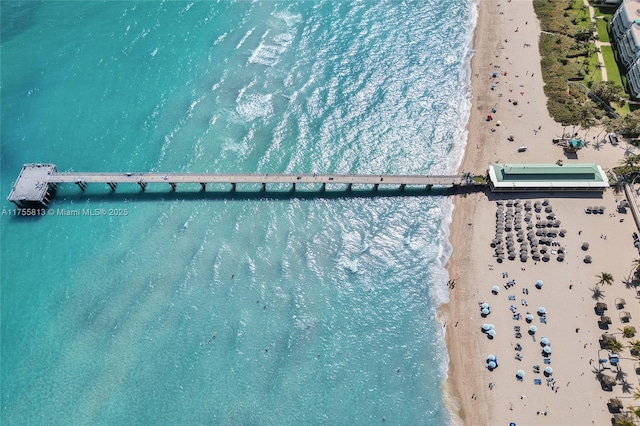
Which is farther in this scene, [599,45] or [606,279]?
[599,45]

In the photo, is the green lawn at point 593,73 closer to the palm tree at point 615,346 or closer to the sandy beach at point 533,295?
the sandy beach at point 533,295

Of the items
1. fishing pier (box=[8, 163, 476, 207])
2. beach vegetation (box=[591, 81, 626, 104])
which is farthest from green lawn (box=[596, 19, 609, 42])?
fishing pier (box=[8, 163, 476, 207])

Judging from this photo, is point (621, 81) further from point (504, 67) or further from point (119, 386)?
point (119, 386)

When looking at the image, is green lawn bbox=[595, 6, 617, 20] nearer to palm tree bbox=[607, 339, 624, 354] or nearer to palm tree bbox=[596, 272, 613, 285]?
palm tree bbox=[596, 272, 613, 285]

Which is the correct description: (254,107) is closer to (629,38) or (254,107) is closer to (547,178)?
(547,178)

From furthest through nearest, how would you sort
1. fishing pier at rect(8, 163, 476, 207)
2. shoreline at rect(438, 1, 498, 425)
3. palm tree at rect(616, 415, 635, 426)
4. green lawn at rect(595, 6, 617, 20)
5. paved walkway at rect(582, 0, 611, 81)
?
green lawn at rect(595, 6, 617, 20)
paved walkway at rect(582, 0, 611, 81)
fishing pier at rect(8, 163, 476, 207)
shoreline at rect(438, 1, 498, 425)
palm tree at rect(616, 415, 635, 426)

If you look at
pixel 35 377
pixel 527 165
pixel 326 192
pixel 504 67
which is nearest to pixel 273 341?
pixel 326 192

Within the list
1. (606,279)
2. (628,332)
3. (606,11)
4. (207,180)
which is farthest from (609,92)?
(207,180)
